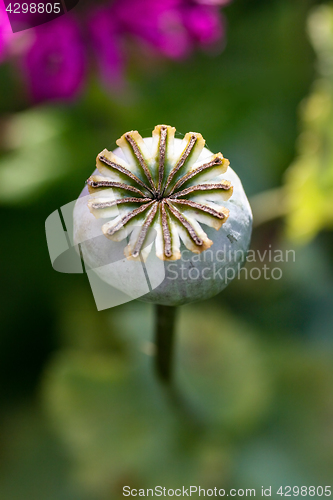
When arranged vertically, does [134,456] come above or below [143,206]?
below

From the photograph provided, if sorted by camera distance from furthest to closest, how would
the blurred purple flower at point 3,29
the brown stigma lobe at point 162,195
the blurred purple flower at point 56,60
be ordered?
1. the blurred purple flower at point 56,60
2. the blurred purple flower at point 3,29
3. the brown stigma lobe at point 162,195

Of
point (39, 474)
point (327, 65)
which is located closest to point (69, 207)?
point (327, 65)

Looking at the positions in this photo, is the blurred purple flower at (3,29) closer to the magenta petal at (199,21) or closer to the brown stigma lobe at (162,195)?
the magenta petal at (199,21)

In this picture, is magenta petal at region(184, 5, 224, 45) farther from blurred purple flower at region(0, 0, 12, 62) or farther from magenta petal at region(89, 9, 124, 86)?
blurred purple flower at region(0, 0, 12, 62)

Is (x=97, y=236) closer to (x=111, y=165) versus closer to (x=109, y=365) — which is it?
(x=111, y=165)

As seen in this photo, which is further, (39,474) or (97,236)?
(39,474)

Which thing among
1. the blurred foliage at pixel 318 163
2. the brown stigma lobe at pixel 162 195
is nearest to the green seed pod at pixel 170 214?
the brown stigma lobe at pixel 162 195
